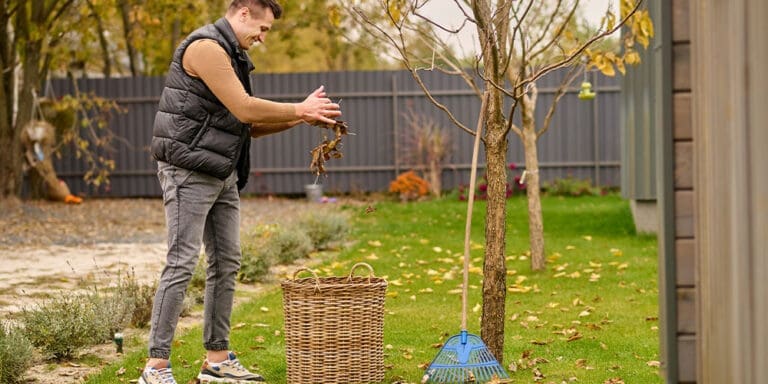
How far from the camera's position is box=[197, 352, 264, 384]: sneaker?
16.5 ft

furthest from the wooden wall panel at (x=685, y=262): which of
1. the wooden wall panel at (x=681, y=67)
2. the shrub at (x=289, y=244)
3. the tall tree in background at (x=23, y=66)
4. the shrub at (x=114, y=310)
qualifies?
the tall tree in background at (x=23, y=66)

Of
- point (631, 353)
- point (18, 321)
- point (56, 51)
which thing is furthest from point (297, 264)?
point (56, 51)

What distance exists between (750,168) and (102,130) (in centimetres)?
1701

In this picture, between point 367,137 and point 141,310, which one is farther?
point 367,137

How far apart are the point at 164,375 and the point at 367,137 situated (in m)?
13.8

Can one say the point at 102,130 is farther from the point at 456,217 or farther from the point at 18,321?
the point at 18,321

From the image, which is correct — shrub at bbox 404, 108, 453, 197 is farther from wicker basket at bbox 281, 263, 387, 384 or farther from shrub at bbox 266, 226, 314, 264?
wicker basket at bbox 281, 263, 387, 384

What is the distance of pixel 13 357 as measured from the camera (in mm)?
4969

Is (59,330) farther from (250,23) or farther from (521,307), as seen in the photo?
(521,307)

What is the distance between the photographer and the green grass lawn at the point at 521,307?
17.5 feet

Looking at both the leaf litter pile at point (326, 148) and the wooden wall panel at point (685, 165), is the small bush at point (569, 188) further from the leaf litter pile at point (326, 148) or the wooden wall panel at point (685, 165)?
the wooden wall panel at point (685, 165)

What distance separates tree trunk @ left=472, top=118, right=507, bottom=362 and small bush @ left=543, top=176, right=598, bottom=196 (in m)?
12.1

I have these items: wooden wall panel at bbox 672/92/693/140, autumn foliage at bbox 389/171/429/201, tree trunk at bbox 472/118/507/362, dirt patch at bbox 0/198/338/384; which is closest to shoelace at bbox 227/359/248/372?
dirt patch at bbox 0/198/338/384

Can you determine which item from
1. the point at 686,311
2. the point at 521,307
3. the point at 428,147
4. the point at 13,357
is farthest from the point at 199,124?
the point at 428,147
